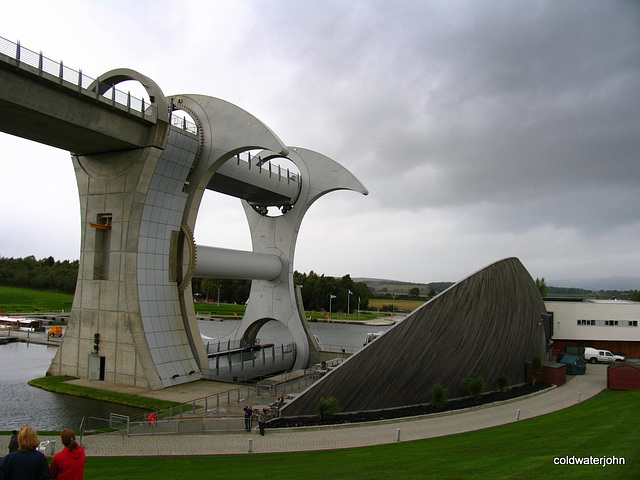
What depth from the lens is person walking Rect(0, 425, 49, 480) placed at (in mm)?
5332

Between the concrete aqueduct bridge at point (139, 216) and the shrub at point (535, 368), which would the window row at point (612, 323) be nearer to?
the shrub at point (535, 368)

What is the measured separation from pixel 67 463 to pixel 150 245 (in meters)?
20.2

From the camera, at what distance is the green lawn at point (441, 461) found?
11141 millimetres

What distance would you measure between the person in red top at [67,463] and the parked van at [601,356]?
40.1m

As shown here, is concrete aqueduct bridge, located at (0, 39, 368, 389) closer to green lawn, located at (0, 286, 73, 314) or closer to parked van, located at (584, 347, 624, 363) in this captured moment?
parked van, located at (584, 347, 624, 363)

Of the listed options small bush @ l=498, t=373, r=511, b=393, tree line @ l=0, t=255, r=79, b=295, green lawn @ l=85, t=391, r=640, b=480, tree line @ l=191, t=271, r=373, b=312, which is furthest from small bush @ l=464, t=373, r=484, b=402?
tree line @ l=0, t=255, r=79, b=295

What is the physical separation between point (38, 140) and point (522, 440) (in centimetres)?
2385

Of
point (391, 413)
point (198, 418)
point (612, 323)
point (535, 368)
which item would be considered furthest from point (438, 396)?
point (612, 323)

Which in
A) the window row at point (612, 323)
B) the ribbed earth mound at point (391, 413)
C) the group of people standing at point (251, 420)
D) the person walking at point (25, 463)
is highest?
the person walking at point (25, 463)

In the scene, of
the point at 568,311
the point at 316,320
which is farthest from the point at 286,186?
the point at 316,320

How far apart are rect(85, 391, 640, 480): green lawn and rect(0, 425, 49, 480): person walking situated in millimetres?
6571

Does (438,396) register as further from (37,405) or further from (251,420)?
(37,405)

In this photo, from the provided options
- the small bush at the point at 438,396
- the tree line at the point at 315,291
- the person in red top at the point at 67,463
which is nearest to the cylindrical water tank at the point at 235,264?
the small bush at the point at 438,396

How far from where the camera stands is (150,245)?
25.3 metres
